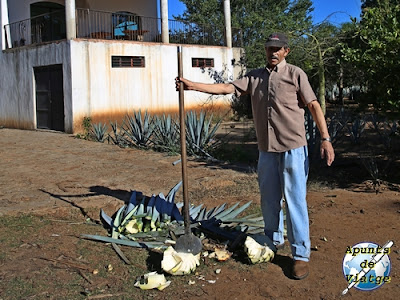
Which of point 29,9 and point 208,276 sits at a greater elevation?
point 29,9

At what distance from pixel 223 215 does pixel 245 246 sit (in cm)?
99

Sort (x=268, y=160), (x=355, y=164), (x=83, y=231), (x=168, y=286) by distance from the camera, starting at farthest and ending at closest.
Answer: (x=355, y=164) → (x=83, y=231) → (x=268, y=160) → (x=168, y=286)

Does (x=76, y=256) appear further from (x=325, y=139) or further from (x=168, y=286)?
(x=325, y=139)

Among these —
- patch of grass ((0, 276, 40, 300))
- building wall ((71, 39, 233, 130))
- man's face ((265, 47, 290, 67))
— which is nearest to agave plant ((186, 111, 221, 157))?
man's face ((265, 47, 290, 67))

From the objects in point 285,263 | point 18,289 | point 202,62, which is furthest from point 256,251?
point 202,62

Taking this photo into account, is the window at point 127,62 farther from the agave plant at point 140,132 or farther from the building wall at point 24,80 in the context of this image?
the agave plant at point 140,132

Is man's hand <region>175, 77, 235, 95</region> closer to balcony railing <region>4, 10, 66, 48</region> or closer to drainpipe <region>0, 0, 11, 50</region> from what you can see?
balcony railing <region>4, 10, 66, 48</region>

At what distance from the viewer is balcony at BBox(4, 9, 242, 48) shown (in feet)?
56.3

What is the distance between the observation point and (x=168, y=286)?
359 cm

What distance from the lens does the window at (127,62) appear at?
15.7 m

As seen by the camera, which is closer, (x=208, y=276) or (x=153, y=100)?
(x=208, y=276)

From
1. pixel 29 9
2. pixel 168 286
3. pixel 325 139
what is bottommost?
pixel 168 286

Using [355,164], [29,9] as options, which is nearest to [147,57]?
[29,9]

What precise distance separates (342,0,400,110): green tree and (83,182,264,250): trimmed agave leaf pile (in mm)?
2670
